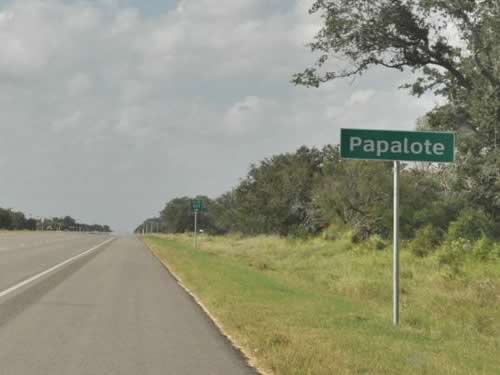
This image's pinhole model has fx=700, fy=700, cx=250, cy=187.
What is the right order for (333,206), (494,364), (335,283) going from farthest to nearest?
1. (333,206)
2. (335,283)
3. (494,364)

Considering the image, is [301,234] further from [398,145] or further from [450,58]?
[398,145]

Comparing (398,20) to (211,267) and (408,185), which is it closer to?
(211,267)

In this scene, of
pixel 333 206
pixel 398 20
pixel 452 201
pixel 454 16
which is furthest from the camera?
pixel 333 206

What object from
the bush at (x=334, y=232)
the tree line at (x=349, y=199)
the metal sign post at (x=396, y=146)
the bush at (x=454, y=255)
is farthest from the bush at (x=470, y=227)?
the metal sign post at (x=396, y=146)

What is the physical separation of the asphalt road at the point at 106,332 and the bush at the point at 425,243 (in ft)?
45.8

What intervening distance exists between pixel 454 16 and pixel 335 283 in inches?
412

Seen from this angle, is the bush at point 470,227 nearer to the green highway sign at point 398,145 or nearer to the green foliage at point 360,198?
the green foliage at point 360,198

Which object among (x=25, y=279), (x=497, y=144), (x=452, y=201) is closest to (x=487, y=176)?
(x=497, y=144)

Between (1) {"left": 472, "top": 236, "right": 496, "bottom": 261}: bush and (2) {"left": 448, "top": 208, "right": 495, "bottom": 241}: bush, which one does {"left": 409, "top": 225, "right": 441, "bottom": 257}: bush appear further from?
(1) {"left": 472, "top": 236, "right": 496, "bottom": 261}: bush

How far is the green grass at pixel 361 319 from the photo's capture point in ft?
26.9

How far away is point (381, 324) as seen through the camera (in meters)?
11.3

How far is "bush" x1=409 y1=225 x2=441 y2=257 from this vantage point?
2934 cm

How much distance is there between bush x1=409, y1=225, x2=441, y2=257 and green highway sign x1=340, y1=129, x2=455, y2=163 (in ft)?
63.1

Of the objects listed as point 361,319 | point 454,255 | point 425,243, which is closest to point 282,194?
point 425,243
